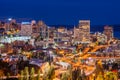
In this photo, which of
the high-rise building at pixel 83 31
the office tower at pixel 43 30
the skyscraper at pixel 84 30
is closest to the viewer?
the office tower at pixel 43 30

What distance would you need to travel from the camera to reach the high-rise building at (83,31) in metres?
22.8

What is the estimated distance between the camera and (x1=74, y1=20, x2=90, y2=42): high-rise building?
2280cm

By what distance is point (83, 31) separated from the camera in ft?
78.4

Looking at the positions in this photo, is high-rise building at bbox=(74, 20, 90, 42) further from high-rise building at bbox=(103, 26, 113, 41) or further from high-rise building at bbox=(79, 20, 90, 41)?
high-rise building at bbox=(103, 26, 113, 41)

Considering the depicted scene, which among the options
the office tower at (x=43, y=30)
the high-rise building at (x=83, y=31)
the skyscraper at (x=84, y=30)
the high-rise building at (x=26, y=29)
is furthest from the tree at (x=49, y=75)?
the skyscraper at (x=84, y=30)

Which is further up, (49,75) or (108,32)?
(108,32)

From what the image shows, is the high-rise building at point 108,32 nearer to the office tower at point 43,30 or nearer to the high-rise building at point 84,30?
the high-rise building at point 84,30

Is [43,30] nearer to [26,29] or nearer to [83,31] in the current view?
[26,29]

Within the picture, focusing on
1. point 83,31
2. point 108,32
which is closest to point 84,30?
point 83,31

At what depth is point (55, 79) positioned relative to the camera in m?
9.81

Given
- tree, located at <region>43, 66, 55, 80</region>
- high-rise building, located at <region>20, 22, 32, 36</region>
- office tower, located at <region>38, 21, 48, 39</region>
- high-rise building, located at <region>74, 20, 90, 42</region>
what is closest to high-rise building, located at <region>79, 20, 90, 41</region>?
high-rise building, located at <region>74, 20, 90, 42</region>

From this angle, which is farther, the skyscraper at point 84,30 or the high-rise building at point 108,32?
the high-rise building at point 108,32

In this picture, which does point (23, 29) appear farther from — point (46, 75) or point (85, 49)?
point (46, 75)

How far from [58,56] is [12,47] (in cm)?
193
